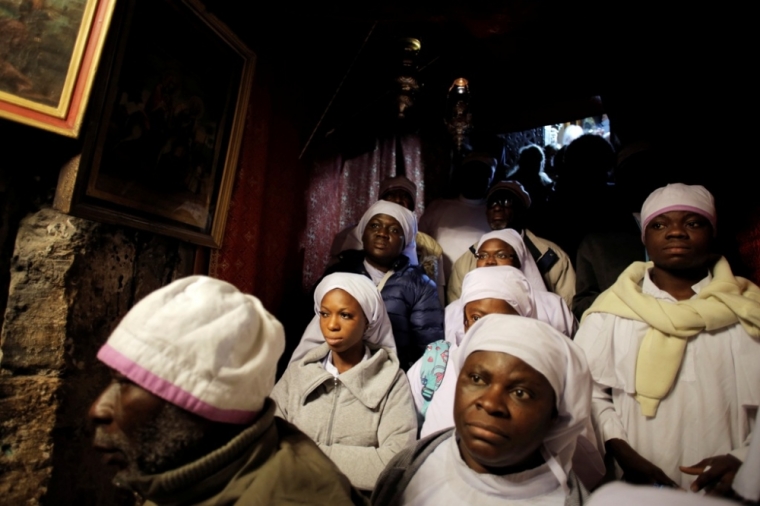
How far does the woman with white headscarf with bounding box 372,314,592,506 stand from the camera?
1.48m

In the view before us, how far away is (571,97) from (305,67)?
283 cm

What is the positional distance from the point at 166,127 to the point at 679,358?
3.09 meters

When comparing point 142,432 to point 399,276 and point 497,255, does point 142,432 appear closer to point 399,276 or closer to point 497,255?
point 399,276

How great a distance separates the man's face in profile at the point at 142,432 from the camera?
3.72 ft

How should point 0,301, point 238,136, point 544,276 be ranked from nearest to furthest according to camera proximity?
point 0,301, point 238,136, point 544,276

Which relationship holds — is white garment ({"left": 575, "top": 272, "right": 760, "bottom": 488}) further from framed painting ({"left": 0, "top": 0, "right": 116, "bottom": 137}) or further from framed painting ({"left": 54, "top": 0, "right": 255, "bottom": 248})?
framed painting ({"left": 0, "top": 0, "right": 116, "bottom": 137})

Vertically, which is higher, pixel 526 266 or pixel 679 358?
pixel 526 266

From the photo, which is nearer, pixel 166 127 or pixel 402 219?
pixel 166 127

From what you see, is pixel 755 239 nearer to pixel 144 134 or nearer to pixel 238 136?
pixel 238 136

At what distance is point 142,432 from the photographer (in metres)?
1.14

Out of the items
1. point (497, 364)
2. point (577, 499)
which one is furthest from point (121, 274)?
point (577, 499)

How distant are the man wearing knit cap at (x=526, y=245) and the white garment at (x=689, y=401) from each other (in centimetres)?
139

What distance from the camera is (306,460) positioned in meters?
1.28

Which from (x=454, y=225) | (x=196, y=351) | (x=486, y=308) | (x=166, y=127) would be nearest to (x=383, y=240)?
(x=486, y=308)
